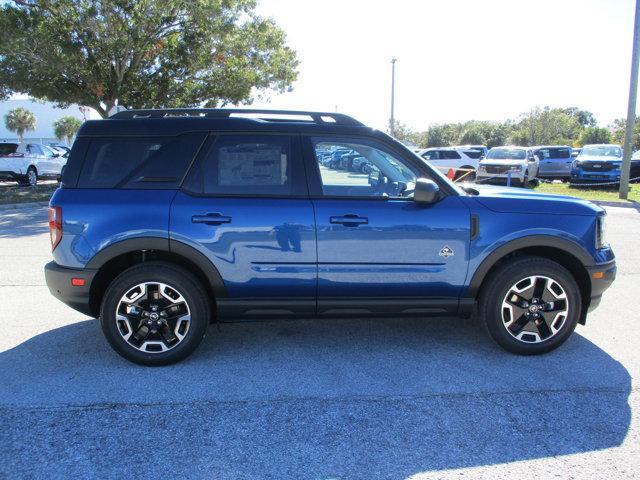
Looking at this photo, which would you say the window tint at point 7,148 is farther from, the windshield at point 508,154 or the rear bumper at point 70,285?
the windshield at point 508,154

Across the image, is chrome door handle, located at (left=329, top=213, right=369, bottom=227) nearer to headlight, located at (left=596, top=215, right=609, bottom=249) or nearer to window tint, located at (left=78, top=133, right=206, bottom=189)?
window tint, located at (left=78, top=133, right=206, bottom=189)

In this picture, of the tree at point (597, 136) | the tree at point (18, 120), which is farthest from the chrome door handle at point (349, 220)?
the tree at point (18, 120)

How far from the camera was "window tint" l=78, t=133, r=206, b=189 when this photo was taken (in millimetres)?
4004

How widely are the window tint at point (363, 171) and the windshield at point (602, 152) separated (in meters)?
21.1

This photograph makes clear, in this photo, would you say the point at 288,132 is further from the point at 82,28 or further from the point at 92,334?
the point at 82,28

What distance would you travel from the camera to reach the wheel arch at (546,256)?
4059mm

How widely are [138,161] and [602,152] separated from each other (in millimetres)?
22812

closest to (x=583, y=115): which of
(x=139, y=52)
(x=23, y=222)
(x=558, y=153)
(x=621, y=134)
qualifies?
(x=621, y=134)

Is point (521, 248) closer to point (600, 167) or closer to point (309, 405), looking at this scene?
point (309, 405)

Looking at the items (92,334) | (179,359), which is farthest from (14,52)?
(179,359)

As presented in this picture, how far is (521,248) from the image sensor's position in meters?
4.13

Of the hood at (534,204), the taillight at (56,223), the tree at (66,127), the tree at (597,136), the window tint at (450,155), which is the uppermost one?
the tree at (66,127)

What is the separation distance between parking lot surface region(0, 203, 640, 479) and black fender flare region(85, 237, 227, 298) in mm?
809

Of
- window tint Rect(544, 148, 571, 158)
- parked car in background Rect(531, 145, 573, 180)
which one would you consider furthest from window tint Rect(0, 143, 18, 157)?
window tint Rect(544, 148, 571, 158)
